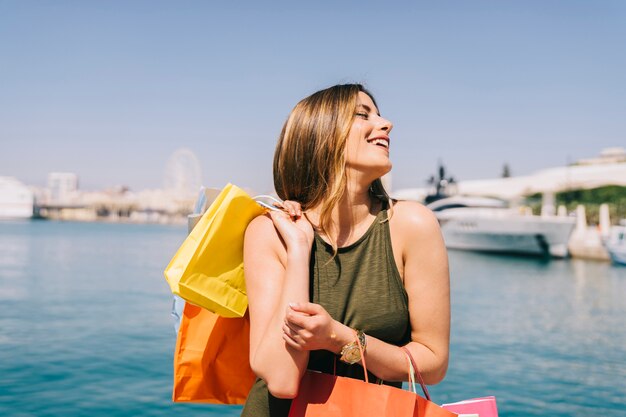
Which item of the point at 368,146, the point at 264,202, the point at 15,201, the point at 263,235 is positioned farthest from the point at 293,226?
the point at 15,201

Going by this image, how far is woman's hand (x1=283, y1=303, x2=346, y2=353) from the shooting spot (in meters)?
1.34

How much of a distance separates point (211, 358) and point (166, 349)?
861 cm

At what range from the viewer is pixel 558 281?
2386cm

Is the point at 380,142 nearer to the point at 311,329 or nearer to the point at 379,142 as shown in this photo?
the point at 379,142

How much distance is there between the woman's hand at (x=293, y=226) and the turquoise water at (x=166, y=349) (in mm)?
5957

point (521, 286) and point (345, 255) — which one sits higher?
point (345, 255)

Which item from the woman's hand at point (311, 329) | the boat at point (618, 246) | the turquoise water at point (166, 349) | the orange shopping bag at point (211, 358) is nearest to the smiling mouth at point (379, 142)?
the woman's hand at point (311, 329)

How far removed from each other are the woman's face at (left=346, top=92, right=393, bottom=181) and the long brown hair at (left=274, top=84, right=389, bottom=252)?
0.02m

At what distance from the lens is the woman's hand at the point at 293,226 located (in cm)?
155

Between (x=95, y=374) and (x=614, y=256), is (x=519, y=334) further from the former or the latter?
(x=614, y=256)

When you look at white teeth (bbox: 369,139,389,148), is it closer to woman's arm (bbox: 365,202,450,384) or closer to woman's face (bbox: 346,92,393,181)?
woman's face (bbox: 346,92,393,181)

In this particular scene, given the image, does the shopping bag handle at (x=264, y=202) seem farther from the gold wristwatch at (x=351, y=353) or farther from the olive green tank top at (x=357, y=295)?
the gold wristwatch at (x=351, y=353)

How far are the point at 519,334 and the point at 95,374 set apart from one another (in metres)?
8.86

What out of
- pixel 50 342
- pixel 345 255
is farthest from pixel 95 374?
pixel 345 255
